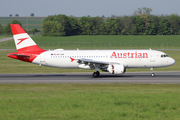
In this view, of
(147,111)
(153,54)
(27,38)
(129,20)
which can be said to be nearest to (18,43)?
(27,38)

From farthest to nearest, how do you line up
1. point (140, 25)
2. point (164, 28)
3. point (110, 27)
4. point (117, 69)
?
point (110, 27) < point (140, 25) < point (164, 28) < point (117, 69)

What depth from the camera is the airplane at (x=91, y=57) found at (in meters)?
36.4

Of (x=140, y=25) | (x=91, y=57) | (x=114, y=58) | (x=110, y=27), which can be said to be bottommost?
(x=114, y=58)

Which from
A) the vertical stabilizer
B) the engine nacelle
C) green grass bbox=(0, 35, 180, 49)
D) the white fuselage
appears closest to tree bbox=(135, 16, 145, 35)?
green grass bbox=(0, 35, 180, 49)

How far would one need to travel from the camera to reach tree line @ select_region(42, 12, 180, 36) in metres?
168

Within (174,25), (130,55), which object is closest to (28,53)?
(130,55)

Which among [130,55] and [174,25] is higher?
[174,25]

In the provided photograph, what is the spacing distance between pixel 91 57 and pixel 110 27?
142137 millimetres

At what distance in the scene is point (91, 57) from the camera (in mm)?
37281

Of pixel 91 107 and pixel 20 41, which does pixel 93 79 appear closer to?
pixel 20 41

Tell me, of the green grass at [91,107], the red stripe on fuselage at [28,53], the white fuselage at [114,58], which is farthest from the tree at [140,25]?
the green grass at [91,107]

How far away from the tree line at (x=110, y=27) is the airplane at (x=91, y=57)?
126 m

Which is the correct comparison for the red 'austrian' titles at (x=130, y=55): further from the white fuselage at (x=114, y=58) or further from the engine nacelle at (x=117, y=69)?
the engine nacelle at (x=117, y=69)

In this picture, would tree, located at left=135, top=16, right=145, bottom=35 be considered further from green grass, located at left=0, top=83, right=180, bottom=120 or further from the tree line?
green grass, located at left=0, top=83, right=180, bottom=120
